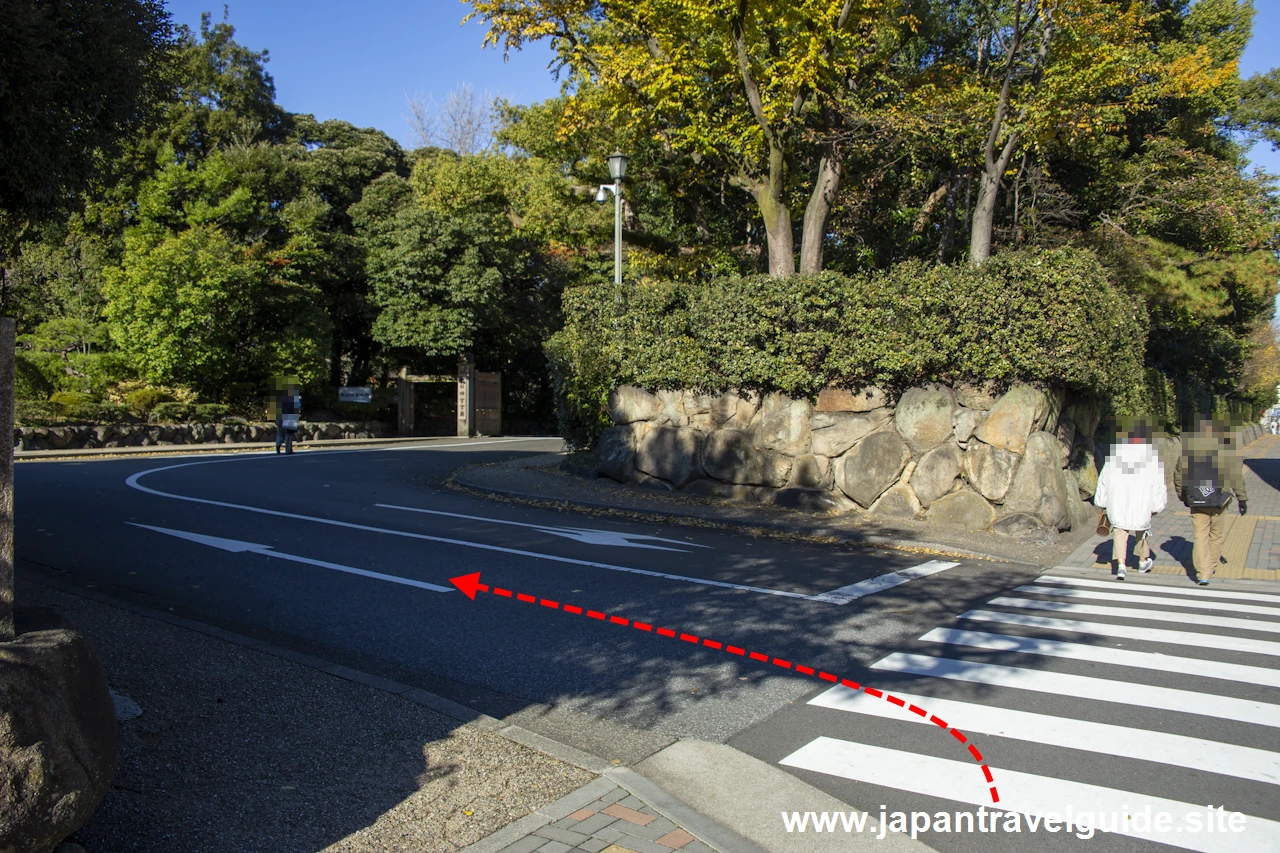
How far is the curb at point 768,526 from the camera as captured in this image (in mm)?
11188

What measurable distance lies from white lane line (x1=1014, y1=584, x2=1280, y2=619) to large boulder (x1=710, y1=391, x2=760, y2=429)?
250 inches

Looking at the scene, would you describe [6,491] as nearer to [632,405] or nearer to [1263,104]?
[632,405]

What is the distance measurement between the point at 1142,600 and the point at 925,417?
4.85m

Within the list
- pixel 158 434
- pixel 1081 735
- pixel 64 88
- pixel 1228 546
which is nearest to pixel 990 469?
pixel 1228 546

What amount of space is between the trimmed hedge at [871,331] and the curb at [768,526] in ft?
8.53

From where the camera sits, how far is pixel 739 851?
3.73 meters

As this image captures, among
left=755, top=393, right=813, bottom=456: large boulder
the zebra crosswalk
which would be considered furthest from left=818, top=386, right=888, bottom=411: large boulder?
the zebra crosswalk

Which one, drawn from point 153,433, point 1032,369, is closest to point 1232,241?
point 1032,369

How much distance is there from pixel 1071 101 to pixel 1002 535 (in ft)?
27.1

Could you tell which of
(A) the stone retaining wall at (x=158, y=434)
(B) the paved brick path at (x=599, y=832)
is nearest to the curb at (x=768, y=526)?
(B) the paved brick path at (x=599, y=832)

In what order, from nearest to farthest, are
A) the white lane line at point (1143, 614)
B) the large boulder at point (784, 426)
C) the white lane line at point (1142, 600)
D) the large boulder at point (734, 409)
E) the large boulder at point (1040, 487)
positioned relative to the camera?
the white lane line at point (1143, 614) → the white lane line at point (1142, 600) → the large boulder at point (1040, 487) → the large boulder at point (784, 426) → the large boulder at point (734, 409)

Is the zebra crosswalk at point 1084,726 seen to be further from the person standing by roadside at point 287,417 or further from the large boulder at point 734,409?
the person standing by roadside at point 287,417

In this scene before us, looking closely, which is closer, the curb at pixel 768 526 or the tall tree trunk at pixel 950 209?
the curb at pixel 768 526

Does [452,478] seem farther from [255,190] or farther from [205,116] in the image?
[205,116]
